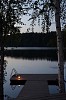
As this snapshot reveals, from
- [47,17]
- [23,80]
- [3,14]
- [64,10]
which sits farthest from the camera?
[23,80]

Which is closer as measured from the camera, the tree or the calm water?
the tree

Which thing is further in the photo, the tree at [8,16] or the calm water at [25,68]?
the calm water at [25,68]

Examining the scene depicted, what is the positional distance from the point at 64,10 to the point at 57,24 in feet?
1.50

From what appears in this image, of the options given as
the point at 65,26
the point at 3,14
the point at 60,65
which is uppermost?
the point at 3,14

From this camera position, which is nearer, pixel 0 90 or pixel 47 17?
pixel 0 90

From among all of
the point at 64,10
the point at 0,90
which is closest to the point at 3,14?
the point at 0,90

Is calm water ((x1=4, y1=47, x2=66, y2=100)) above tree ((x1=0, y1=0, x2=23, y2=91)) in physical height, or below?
below

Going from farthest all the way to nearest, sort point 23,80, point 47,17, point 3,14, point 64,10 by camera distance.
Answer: point 23,80 < point 64,10 < point 47,17 < point 3,14

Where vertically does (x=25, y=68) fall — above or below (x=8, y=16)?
below

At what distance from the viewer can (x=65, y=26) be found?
8156 millimetres

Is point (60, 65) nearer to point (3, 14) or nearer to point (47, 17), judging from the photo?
point (47, 17)

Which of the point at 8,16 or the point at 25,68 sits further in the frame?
the point at 25,68

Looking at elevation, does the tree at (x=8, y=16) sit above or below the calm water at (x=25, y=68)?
above

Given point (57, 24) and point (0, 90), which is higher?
point (57, 24)
